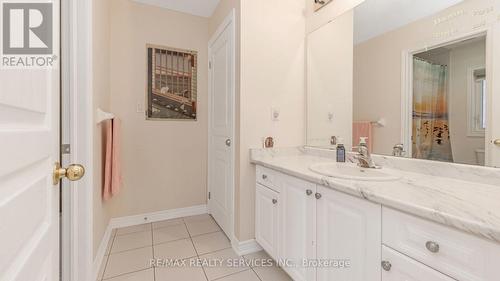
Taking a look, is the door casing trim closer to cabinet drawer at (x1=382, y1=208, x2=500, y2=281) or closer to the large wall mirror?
cabinet drawer at (x1=382, y1=208, x2=500, y2=281)

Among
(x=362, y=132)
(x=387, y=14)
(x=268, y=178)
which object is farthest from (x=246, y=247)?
(x=387, y=14)

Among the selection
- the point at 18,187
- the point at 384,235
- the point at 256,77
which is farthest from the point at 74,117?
the point at 384,235

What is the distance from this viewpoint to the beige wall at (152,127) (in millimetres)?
2303

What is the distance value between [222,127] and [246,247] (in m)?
1.10

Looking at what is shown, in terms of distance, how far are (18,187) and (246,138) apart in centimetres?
146

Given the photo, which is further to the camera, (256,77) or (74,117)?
(256,77)

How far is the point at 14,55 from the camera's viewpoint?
0.48m

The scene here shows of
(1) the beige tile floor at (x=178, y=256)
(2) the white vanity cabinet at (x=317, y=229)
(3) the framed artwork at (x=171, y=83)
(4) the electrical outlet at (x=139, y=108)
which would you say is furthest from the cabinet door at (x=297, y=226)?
(4) the electrical outlet at (x=139, y=108)

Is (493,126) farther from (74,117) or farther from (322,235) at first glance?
(74,117)

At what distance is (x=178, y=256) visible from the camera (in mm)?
1812

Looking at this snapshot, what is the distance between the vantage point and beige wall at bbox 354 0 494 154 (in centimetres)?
118

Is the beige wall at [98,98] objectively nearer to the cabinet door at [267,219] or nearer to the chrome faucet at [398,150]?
the cabinet door at [267,219]

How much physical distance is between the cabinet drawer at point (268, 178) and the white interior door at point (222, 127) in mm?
308

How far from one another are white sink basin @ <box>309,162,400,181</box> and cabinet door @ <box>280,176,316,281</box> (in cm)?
12
